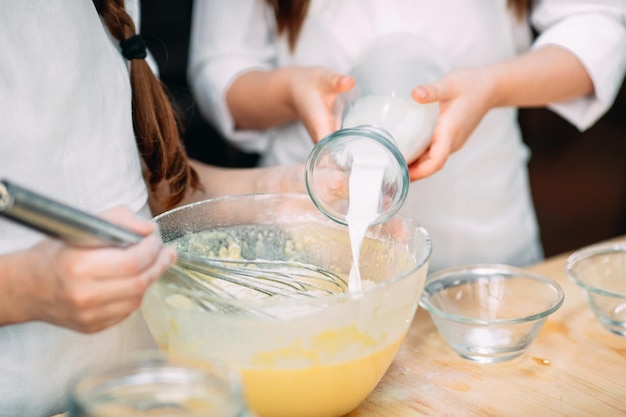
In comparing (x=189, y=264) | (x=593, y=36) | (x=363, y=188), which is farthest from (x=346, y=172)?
(x=593, y=36)

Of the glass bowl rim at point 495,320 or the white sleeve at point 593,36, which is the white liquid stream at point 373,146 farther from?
the white sleeve at point 593,36

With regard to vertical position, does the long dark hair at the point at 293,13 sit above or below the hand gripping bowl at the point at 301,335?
above

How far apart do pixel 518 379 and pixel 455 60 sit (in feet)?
2.06

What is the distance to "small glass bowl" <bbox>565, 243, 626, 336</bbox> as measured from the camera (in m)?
0.96

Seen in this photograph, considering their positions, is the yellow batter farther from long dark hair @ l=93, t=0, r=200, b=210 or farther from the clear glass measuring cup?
long dark hair @ l=93, t=0, r=200, b=210

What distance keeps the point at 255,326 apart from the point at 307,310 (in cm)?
5

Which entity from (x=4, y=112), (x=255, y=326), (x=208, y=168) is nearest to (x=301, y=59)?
(x=208, y=168)

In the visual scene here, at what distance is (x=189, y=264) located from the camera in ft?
2.45

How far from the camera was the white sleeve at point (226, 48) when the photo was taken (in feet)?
4.42

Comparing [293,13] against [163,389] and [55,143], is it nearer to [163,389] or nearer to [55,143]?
[55,143]

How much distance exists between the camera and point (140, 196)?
0.95 meters

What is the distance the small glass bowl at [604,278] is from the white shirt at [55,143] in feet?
1.88

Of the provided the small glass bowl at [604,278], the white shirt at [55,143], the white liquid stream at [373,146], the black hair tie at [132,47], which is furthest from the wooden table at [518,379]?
the black hair tie at [132,47]

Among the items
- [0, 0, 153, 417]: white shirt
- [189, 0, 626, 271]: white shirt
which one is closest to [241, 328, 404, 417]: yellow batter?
[0, 0, 153, 417]: white shirt
